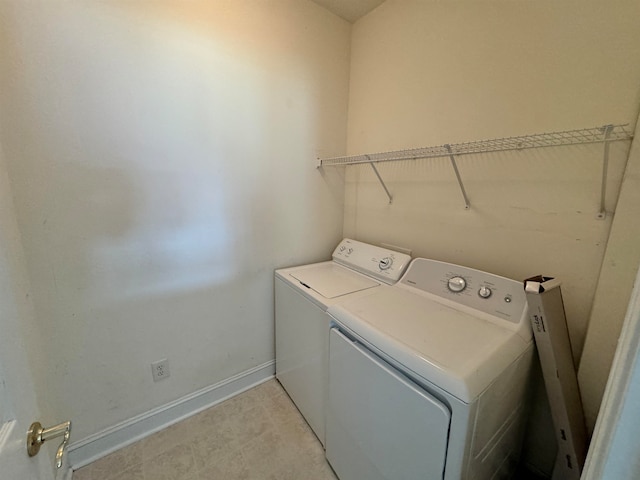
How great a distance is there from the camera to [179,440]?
1507 millimetres

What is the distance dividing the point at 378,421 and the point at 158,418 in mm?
1364

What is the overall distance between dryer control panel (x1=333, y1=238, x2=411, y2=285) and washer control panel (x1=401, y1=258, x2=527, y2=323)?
79mm

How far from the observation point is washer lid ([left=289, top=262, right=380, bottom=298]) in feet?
4.83

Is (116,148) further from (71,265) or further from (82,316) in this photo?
(82,316)

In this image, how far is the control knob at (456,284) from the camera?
4.06 feet

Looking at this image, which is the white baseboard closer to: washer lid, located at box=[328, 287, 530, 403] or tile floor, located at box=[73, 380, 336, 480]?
tile floor, located at box=[73, 380, 336, 480]

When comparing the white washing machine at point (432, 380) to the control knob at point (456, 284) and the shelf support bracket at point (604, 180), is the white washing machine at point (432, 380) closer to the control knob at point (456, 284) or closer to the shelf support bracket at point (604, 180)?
the control knob at point (456, 284)

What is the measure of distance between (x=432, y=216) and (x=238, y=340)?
4.96 ft

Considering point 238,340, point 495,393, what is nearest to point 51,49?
point 238,340

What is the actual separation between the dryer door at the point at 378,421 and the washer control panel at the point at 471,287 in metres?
0.53

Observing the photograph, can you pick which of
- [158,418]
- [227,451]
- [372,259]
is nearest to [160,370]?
[158,418]

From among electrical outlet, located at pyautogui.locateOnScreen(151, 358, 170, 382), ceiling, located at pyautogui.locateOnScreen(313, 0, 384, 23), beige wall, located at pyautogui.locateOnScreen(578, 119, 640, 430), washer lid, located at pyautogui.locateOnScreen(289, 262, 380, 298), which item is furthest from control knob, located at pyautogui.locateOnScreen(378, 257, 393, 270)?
ceiling, located at pyautogui.locateOnScreen(313, 0, 384, 23)

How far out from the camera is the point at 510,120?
1208 millimetres

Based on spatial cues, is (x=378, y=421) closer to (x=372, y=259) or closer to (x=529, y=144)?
(x=372, y=259)
